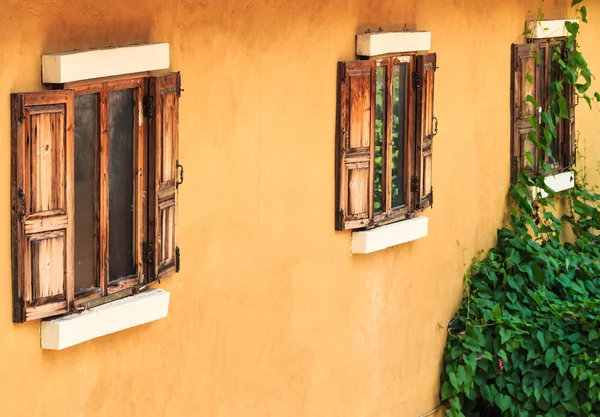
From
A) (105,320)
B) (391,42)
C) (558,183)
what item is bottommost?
(105,320)

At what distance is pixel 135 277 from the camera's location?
24.4 ft

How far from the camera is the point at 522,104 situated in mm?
11797

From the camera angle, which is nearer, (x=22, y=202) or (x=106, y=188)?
(x=22, y=202)

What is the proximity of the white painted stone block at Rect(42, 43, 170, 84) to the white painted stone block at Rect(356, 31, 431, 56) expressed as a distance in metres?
2.10

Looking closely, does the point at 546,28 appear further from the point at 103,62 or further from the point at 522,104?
the point at 103,62

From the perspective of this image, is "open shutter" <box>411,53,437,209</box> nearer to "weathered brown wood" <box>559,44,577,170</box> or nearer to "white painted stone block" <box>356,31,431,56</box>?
"white painted stone block" <box>356,31,431,56</box>

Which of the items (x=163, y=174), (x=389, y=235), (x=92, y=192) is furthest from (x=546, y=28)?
(x=92, y=192)

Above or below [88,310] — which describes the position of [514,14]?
above

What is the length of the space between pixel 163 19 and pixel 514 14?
4764 millimetres

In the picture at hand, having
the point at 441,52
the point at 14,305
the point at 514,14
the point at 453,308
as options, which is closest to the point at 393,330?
the point at 453,308

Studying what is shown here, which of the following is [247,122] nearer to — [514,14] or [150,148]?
[150,148]

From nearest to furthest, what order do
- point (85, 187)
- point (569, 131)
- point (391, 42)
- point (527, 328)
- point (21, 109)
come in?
point (21, 109), point (85, 187), point (391, 42), point (527, 328), point (569, 131)

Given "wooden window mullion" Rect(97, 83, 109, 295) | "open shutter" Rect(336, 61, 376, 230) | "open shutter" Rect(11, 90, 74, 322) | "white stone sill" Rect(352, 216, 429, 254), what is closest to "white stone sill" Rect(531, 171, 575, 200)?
"white stone sill" Rect(352, 216, 429, 254)

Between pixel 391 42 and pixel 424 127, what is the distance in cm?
78
